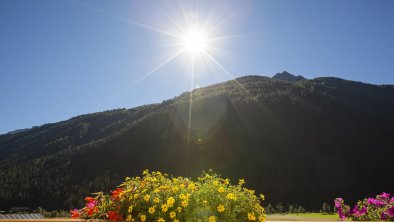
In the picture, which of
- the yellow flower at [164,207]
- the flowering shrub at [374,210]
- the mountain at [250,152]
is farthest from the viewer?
the mountain at [250,152]

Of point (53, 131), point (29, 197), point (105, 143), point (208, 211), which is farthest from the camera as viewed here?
point (53, 131)

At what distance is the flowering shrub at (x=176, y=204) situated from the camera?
4.54 meters

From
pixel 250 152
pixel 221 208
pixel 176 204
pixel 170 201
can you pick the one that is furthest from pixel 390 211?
pixel 250 152

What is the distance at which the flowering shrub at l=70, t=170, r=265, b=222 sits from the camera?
4.54 meters

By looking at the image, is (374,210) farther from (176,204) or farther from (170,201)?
(170,201)

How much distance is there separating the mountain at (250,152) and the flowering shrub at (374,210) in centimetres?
7319

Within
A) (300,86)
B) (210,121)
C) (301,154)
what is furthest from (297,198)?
(300,86)

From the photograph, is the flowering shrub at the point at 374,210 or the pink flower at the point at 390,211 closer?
the pink flower at the point at 390,211

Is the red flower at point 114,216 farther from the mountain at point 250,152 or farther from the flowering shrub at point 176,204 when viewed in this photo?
the mountain at point 250,152

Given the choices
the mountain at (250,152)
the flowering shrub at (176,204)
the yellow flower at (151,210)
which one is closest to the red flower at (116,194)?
the flowering shrub at (176,204)

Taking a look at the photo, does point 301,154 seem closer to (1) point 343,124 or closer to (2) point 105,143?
(1) point 343,124

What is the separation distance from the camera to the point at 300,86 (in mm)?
153875

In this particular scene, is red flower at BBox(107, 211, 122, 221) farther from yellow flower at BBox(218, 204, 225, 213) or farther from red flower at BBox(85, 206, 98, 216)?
yellow flower at BBox(218, 204, 225, 213)

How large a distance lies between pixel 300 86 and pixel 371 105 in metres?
25.6
